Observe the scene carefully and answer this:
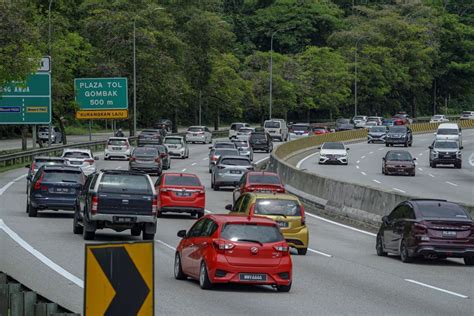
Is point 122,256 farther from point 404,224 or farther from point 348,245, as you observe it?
point 348,245

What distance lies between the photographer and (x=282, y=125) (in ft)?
313

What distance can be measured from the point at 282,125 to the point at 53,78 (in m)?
27.2

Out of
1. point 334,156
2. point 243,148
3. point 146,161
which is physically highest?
point 243,148

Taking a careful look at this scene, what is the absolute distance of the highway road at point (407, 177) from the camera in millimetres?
48722

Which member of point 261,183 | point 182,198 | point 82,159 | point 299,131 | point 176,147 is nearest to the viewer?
point 182,198

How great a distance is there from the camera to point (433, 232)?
23.2m

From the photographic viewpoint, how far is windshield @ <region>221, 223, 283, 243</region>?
1844cm

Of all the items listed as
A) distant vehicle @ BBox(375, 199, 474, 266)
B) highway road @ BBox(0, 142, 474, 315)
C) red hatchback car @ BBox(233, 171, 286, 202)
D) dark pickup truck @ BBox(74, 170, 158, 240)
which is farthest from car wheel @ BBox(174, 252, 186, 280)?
red hatchback car @ BBox(233, 171, 286, 202)

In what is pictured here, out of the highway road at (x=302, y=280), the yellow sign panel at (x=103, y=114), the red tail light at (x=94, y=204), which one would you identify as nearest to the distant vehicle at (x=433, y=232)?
the highway road at (x=302, y=280)

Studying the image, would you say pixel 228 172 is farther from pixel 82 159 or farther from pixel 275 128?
pixel 275 128

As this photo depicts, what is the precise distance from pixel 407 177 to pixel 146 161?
47.6 feet

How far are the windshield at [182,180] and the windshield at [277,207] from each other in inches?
396

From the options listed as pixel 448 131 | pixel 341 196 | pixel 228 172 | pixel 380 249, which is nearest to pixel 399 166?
pixel 228 172

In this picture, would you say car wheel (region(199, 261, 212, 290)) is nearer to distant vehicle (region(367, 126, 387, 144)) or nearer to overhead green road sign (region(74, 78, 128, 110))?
overhead green road sign (region(74, 78, 128, 110))
